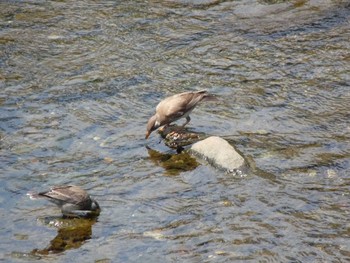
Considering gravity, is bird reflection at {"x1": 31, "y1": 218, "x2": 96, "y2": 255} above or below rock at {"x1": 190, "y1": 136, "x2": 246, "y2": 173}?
below

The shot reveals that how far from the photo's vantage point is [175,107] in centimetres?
1027

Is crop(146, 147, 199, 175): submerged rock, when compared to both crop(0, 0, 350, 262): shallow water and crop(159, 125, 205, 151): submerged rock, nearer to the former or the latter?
crop(0, 0, 350, 262): shallow water

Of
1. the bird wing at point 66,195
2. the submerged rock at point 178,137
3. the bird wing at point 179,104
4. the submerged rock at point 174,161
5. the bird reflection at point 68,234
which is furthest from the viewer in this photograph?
the bird wing at point 179,104

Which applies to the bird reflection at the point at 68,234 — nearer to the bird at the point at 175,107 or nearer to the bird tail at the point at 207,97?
the bird at the point at 175,107

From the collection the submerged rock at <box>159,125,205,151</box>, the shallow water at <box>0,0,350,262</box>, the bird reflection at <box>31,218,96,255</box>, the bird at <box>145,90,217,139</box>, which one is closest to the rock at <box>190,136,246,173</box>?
the shallow water at <box>0,0,350,262</box>

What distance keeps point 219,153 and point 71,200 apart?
6.21ft

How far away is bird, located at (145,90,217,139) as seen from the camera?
10.2 metres

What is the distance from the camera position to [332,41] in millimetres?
12844

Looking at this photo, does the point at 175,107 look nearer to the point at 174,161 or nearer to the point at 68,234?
the point at 174,161

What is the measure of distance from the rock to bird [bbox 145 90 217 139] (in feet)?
2.15

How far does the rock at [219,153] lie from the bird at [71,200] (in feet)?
5.07

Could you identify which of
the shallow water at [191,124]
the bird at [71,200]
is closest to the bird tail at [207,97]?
the shallow water at [191,124]

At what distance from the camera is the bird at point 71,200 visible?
8234 mm

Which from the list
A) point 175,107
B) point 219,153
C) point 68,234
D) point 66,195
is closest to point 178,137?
point 175,107
